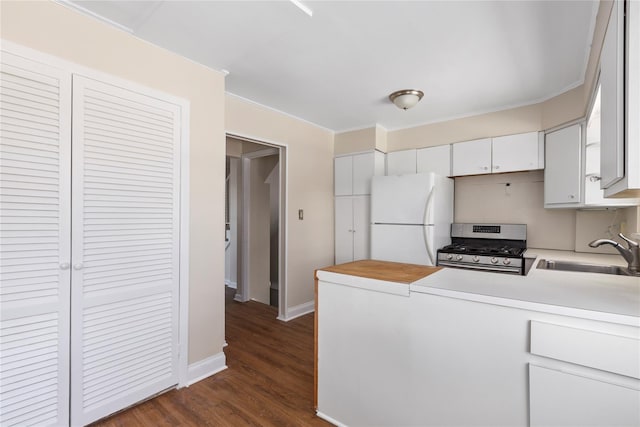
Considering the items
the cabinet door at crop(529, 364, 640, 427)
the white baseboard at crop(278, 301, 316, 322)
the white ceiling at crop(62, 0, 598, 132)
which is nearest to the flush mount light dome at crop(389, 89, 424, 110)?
the white ceiling at crop(62, 0, 598, 132)

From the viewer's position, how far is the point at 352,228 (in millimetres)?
4047

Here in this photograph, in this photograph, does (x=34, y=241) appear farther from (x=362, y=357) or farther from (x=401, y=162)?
(x=401, y=162)

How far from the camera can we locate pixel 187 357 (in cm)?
224

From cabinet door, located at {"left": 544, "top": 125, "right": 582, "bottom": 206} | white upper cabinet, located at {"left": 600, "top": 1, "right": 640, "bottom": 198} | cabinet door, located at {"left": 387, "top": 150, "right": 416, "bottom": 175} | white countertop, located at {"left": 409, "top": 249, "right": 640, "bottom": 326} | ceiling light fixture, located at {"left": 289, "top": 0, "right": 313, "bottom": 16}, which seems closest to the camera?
white upper cabinet, located at {"left": 600, "top": 1, "right": 640, "bottom": 198}

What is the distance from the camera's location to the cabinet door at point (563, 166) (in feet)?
8.63

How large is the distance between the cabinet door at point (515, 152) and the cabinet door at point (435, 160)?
48cm

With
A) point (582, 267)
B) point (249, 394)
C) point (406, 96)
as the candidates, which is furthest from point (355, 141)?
point (249, 394)

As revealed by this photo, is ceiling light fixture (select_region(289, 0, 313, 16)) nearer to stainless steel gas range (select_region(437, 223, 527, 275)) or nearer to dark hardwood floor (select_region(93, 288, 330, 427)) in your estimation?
dark hardwood floor (select_region(93, 288, 330, 427))

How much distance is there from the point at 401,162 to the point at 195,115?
2.60 metres

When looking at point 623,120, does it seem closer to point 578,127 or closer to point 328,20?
point 328,20

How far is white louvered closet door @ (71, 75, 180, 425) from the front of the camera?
1.75 metres

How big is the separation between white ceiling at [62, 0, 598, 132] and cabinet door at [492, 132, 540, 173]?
0.39m

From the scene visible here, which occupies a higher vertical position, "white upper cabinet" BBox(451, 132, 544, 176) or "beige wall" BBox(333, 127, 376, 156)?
"beige wall" BBox(333, 127, 376, 156)

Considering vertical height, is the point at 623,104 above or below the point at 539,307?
above
